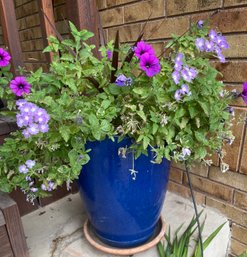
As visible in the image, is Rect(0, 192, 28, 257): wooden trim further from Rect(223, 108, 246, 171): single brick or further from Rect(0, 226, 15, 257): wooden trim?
Rect(223, 108, 246, 171): single brick

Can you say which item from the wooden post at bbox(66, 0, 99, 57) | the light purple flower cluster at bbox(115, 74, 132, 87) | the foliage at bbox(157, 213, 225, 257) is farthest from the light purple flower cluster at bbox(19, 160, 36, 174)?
the wooden post at bbox(66, 0, 99, 57)

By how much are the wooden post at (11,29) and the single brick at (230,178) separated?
109cm

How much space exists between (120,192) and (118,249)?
0.90 feet

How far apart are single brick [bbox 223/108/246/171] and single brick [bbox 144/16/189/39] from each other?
0.45 metres

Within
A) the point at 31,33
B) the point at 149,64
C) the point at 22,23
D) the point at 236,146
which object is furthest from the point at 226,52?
the point at 22,23

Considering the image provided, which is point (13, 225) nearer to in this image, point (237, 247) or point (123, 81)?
point (123, 81)

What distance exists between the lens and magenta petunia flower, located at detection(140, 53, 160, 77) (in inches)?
28.1

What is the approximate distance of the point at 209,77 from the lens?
0.81 metres

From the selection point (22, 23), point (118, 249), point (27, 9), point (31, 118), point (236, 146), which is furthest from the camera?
point (22, 23)

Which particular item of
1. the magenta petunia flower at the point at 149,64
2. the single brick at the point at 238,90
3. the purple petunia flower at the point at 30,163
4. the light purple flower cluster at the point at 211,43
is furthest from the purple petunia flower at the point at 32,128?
the single brick at the point at 238,90

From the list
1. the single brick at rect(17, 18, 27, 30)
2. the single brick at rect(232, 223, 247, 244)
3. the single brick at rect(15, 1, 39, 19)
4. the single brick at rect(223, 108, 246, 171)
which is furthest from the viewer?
the single brick at rect(17, 18, 27, 30)

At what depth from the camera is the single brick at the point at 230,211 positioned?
1.22 m

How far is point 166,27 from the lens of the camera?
125 cm

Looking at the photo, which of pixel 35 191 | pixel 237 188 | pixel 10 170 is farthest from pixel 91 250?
pixel 237 188
